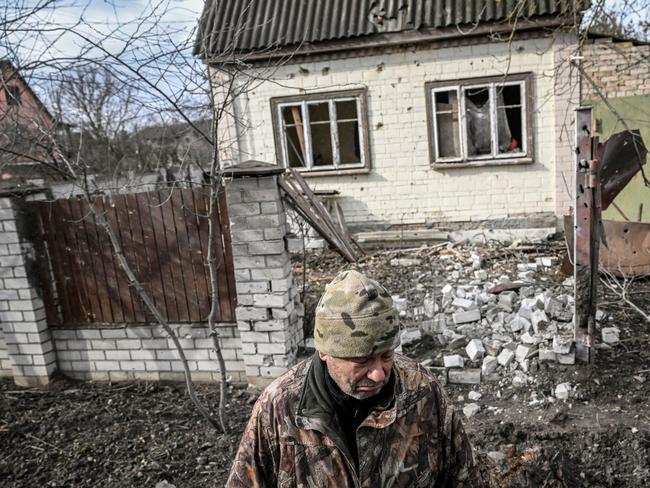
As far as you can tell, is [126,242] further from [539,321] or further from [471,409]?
[539,321]

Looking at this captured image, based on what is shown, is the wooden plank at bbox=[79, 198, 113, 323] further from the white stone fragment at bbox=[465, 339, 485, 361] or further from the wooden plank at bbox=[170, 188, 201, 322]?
the white stone fragment at bbox=[465, 339, 485, 361]

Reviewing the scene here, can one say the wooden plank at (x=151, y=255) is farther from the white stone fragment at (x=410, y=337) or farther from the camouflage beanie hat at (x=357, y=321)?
the camouflage beanie hat at (x=357, y=321)

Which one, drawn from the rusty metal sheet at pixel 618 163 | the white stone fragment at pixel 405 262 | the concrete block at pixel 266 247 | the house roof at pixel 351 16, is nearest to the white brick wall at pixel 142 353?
the concrete block at pixel 266 247

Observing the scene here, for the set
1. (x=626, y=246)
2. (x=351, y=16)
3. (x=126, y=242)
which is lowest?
(x=626, y=246)

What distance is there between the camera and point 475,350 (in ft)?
15.5

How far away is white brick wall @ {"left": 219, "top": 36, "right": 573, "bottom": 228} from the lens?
30.1 feet

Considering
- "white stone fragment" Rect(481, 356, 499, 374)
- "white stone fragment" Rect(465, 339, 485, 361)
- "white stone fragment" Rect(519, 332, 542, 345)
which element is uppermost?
"white stone fragment" Rect(519, 332, 542, 345)

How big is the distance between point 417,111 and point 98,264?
671 cm

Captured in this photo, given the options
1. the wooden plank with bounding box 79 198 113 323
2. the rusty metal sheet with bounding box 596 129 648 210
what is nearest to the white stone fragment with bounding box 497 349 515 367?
the rusty metal sheet with bounding box 596 129 648 210

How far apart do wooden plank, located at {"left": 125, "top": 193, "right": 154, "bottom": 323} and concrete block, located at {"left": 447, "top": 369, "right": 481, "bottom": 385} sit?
9.43ft

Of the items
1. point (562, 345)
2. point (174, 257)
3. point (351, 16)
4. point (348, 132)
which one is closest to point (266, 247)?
point (174, 257)

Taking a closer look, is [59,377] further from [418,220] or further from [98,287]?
[418,220]

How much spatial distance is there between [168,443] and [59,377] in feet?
6.43

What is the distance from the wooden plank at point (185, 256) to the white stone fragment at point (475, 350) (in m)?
2.53
